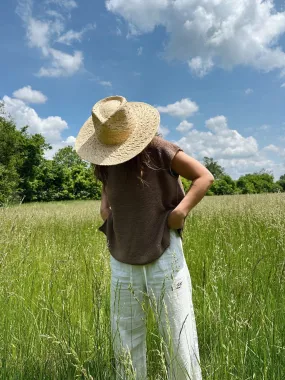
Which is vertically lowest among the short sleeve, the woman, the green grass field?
the green grass field

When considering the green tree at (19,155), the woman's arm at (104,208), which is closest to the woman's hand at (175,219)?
the woman's arm at (104,208)

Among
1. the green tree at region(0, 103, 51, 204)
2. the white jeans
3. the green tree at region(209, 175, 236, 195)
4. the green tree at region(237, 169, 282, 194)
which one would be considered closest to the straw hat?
the white jeans

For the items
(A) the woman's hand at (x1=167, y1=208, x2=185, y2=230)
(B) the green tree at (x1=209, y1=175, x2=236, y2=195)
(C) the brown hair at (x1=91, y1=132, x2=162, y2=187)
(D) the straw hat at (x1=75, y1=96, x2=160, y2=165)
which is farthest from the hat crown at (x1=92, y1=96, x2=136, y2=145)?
(B) the green tree at (x1=209, y1=175, x2=236, y2=195)

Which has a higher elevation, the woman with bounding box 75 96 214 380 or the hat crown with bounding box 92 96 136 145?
the hat crown with bounding box 92 96 136 145

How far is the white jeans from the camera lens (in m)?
1.39

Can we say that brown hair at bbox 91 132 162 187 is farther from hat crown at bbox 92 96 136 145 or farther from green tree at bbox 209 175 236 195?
green tree at bbox 209 175 236 195

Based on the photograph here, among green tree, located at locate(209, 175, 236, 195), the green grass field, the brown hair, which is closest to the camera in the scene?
the green grass field

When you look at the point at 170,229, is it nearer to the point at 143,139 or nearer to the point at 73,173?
the point at 143,139

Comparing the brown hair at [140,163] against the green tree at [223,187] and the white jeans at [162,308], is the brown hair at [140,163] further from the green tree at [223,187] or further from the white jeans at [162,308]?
the green tree at [223,187]

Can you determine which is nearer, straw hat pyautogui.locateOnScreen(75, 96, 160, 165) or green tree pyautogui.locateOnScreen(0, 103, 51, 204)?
straw hat pyautogui.locateOnScreen(75, 96, 160, 165)

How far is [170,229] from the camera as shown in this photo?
1.49 meters

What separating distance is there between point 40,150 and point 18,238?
3923 centimetres

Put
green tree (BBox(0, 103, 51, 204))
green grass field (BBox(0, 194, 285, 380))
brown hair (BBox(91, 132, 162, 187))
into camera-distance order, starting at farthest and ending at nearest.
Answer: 1. green tree (BBox(0, 103, 51, 204))
2. brown hair (BBox(91, 132, 162, 187))
3. green grass field (BBox(0, 194, 285, 380))

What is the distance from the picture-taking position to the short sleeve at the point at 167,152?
1.44 meters
